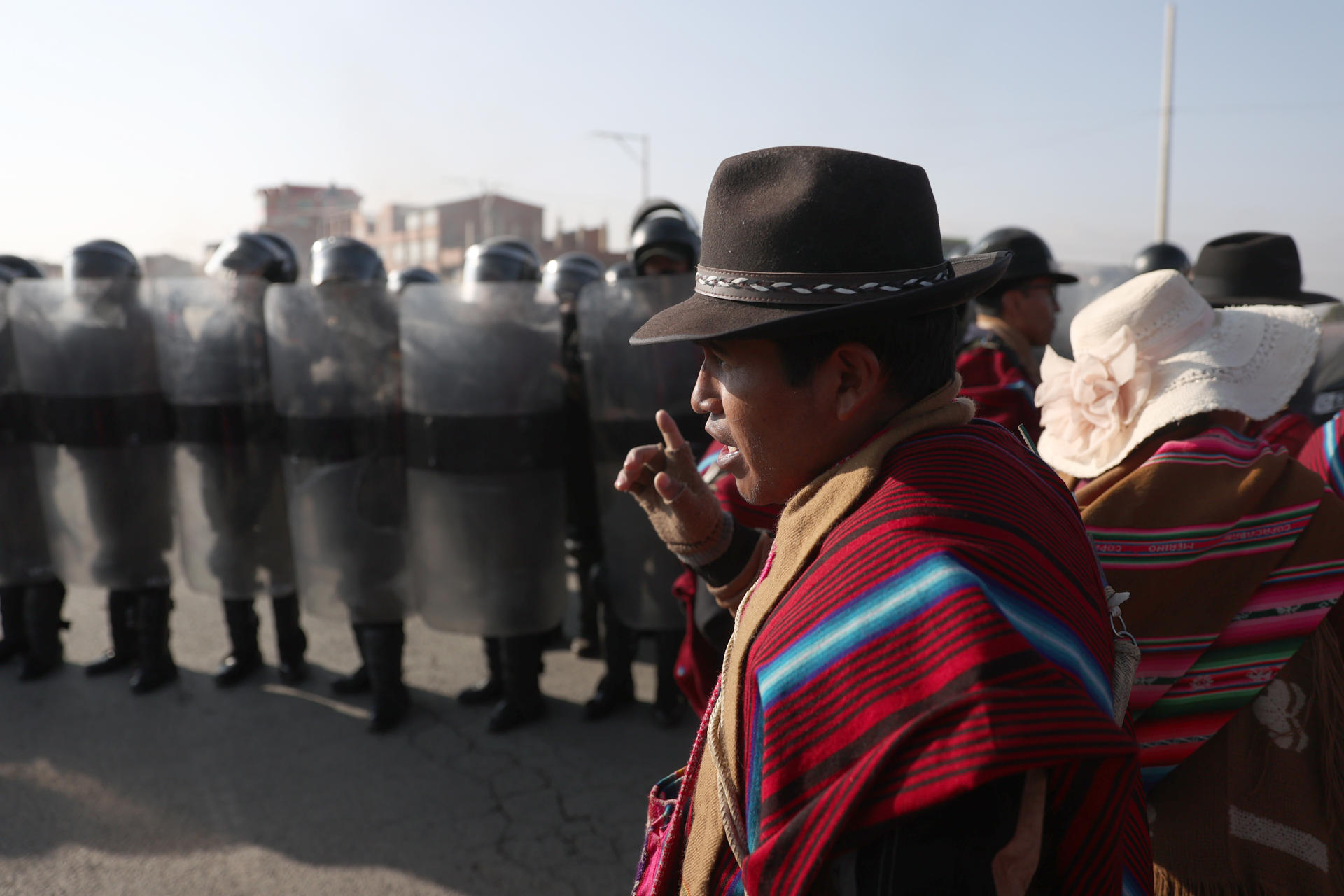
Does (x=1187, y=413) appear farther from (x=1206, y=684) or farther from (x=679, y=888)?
(x=679, y=888)

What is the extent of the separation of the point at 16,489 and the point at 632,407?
3649 millimetres

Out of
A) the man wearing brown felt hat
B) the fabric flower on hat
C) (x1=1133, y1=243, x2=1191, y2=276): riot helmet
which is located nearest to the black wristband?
the man wearing brown felt hat

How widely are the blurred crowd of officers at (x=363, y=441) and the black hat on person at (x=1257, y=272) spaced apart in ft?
0.07

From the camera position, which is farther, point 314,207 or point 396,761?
point 314,207

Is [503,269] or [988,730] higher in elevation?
[503,269]

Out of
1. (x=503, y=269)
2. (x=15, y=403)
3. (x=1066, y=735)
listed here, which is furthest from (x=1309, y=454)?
(x=15, y=403)

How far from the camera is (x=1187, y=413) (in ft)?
5.15

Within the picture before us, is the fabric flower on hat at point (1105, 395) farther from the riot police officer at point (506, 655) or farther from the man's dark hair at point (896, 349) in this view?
the riot police officer at point (506, 655)

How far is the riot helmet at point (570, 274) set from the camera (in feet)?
19.6

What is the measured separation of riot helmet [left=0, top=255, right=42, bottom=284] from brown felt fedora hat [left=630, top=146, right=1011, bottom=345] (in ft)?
18.7

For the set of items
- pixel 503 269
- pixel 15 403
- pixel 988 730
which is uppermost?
pixel 503 269

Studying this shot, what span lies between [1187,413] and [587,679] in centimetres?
373

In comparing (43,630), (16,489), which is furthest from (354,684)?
(16,489)

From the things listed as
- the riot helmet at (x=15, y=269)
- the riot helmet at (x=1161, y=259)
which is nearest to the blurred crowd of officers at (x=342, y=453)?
the riot helmet at (x=15, y=269)
